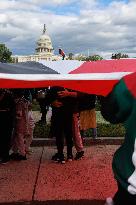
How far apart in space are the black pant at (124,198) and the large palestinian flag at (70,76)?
106 inches

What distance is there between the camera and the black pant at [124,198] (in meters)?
2.92

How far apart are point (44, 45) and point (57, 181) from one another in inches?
5119

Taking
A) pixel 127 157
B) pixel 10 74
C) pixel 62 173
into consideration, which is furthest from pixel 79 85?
pixel 127 157

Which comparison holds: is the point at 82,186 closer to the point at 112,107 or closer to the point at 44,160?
the point at 44,160

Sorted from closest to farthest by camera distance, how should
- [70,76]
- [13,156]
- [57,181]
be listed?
1. [70,76]
2. [57,181]
3. [13,156]

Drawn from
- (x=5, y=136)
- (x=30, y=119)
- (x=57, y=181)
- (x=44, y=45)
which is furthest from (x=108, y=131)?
(x=44, y=45)

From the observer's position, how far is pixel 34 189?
7.07 metres

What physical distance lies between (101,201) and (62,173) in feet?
5.98

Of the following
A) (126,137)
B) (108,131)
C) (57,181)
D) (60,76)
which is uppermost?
(60,76)

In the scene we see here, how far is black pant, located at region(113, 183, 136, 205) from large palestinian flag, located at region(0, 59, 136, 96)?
2694mm

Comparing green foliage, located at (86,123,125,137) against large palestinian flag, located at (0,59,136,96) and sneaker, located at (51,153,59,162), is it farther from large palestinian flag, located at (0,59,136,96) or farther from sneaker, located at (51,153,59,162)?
large palestinian flag, located at (0,59,136,96)

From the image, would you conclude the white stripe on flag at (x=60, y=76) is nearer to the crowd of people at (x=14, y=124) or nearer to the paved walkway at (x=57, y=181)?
the paved walkway at (x=57, y=181)

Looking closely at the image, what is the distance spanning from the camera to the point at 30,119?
9648 mm

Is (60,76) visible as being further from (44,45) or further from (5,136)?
(44,45)
